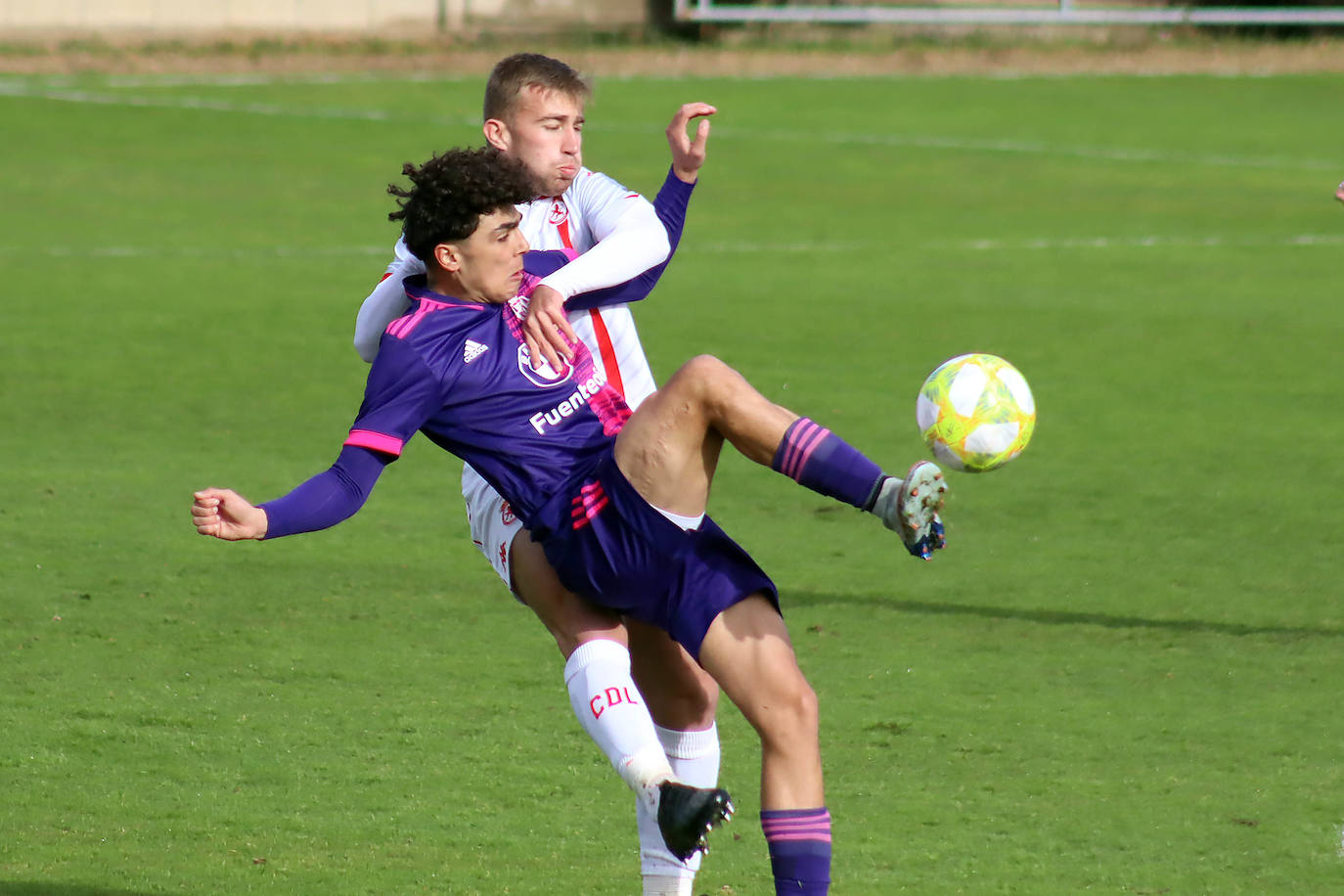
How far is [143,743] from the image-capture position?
5613 mm

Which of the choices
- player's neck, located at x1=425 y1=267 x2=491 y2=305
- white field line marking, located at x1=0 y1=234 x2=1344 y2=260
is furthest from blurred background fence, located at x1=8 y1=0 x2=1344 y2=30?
player's neck, located at x1=425 y1=267 x2=491 y2=305

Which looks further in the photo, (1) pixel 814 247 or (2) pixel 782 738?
(1) pixel 814 247

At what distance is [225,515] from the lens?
13.1 feet

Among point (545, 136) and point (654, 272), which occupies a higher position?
point (545, 136)

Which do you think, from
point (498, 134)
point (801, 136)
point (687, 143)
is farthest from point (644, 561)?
point (801, 136)

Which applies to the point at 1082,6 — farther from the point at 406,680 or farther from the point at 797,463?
the point at 797,463

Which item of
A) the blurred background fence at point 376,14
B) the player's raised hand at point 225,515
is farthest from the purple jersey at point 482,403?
the blurred background fence at point 376,14

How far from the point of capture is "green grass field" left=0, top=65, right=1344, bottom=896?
499 centimetres

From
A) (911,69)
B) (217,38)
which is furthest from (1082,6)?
(217,38)

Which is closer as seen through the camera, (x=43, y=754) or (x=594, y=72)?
(x=43, y=754)

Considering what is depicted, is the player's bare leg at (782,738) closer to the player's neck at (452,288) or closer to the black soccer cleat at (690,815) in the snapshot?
the black soccer cleat at (690,815)

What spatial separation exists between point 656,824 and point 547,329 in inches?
45.5

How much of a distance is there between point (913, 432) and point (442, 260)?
5.89m

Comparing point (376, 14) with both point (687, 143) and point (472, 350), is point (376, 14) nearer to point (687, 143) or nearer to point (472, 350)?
point (687, 143)
